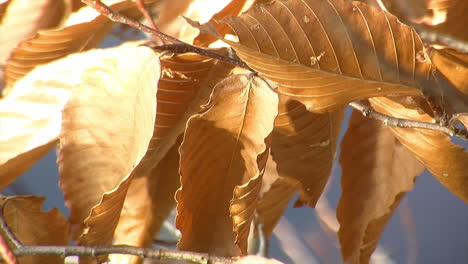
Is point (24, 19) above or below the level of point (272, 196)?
above

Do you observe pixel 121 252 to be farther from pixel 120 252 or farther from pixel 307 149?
pixel 307 149

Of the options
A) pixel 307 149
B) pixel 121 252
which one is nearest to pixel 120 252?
pixel 121 252

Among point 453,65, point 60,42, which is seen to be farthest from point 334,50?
point 60,42

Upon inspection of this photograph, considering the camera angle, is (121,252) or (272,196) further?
(272,196)

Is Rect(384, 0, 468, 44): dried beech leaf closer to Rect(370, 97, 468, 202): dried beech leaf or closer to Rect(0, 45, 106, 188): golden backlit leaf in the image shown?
Rect(370, 97, 468, 202): dried beech leaf

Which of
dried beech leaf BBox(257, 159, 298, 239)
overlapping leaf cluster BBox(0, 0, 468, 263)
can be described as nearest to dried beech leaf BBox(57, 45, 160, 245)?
overlapping leaf cluster BBox(0, 0, 468, 263)

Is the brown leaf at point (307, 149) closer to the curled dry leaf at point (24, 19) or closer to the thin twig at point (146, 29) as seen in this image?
the thin twig at point (146, 29)

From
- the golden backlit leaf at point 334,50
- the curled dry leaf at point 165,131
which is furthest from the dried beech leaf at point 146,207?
the golden backlit leaf at point 334,50
